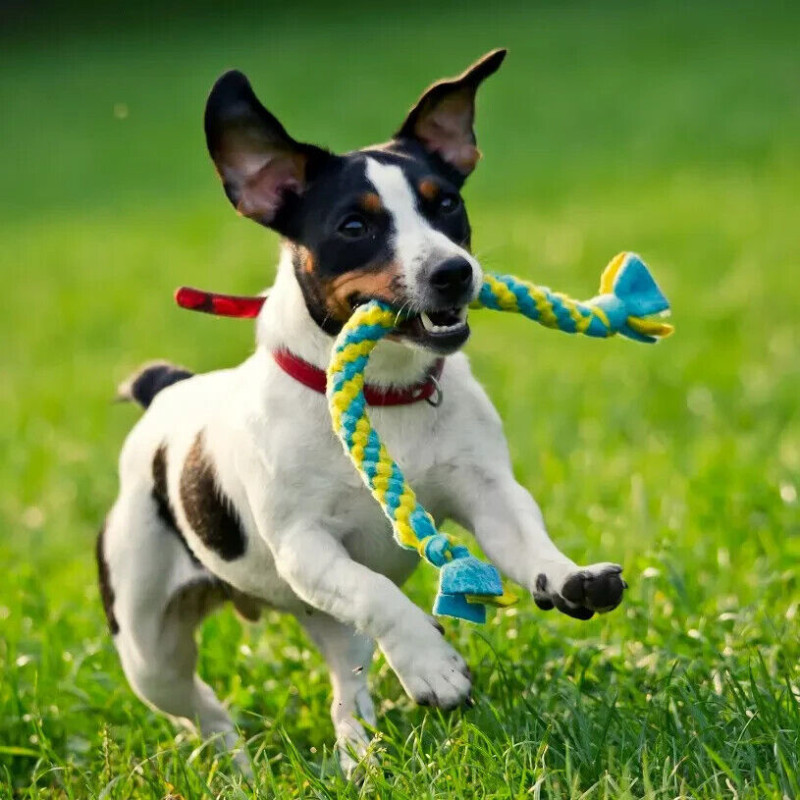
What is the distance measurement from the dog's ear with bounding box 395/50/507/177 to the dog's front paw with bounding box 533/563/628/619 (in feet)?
4.55

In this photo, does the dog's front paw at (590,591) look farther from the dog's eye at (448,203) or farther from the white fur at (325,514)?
the dog's eye at (448,203)

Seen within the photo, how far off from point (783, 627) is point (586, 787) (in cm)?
116

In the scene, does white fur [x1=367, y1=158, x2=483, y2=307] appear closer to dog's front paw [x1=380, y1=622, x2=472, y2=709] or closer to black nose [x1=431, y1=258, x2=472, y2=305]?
black nose [x1=431, y1=258, x2=472, y2=305]

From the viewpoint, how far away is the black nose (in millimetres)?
3783

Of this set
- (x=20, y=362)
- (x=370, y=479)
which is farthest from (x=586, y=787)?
(x=20, y=362)

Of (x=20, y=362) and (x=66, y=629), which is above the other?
(x=66, y=629)

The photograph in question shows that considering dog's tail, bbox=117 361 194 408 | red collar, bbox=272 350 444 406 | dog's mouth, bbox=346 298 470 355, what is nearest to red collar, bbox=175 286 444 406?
red collar, bbox=272 350 444 406

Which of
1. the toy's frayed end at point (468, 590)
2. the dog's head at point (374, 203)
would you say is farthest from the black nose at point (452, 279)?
the toy's frayed end at point (468, 590)

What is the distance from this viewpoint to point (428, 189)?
4.05 m

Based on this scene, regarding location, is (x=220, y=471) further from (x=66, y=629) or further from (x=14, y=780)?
(x=66, y=629)

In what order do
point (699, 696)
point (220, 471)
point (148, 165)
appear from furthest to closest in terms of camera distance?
point (148, 165)
point (220, 471)
point (699, 696)

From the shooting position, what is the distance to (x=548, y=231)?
1312cm

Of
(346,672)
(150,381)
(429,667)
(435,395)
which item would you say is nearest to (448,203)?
(435,395)

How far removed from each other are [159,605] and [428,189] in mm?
1543
